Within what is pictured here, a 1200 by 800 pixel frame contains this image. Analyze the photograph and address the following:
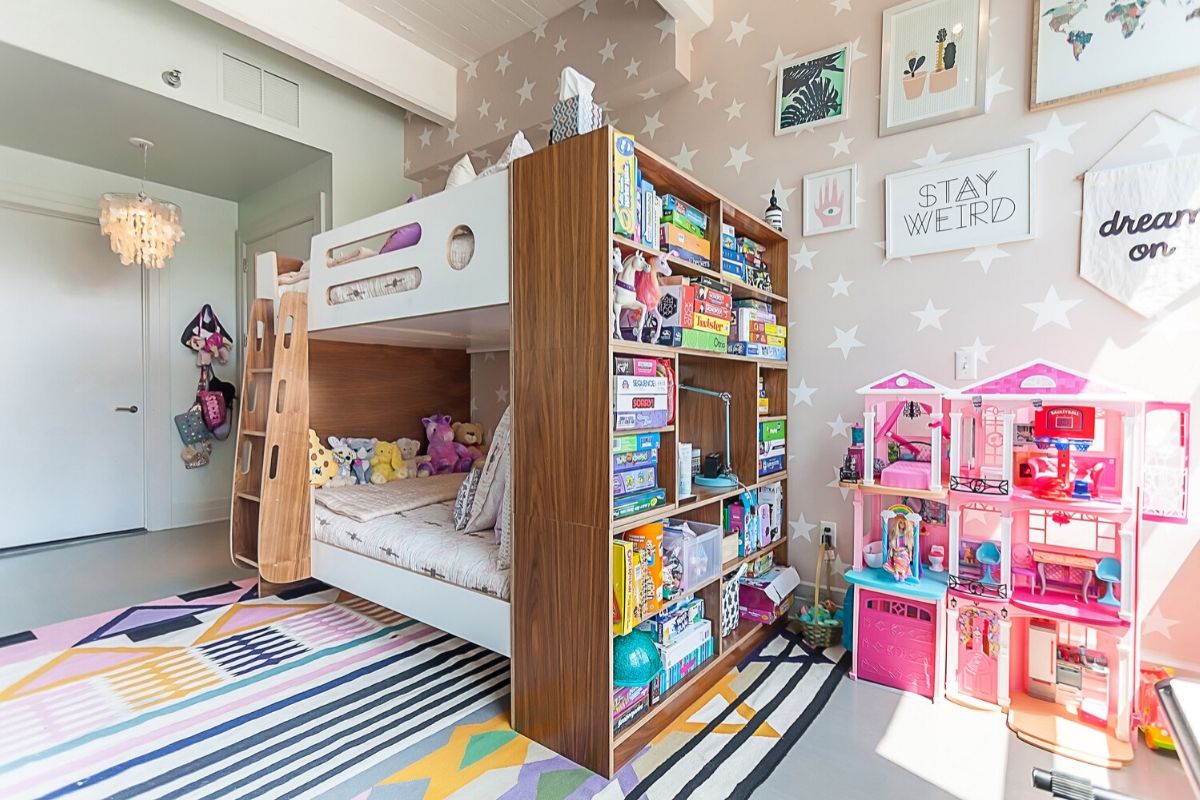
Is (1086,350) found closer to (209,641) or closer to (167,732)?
(167,732)

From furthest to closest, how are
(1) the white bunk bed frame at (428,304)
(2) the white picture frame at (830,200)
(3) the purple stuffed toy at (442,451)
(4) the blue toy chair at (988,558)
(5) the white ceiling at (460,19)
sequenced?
(3) the purple stuffed toy at (442,451), (5) the white ceiling at (460,19), (2) the white picture frame at (830,200), (4) the blue toy chair at (988,558), (1) the white bunk bed frame at (428,304)

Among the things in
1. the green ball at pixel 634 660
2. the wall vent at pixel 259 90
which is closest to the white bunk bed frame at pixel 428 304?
the green ball at pixel 634 660

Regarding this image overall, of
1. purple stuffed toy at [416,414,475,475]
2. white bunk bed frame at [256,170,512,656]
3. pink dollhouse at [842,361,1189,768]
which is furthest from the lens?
purple stuffed toy at [416,414,475,475]

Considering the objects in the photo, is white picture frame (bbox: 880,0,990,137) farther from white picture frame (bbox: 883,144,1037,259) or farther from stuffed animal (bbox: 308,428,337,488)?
stuffed animal (bbox: 308,428,337,488)

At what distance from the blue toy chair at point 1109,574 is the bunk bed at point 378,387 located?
179cm

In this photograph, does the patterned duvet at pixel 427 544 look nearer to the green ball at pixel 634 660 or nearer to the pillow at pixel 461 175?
the green ball at pixel 634 660

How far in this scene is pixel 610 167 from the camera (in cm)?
145

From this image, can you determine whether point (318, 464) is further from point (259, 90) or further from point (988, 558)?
point (988, 558)

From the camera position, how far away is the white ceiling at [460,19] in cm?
301

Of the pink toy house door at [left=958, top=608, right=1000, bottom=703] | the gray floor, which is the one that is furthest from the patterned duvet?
the pink toy house door at [left=958, top=608, right=1000, bottom=703]

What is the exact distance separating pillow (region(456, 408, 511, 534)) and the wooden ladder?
1002 mm

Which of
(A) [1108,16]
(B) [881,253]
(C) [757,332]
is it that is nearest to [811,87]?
(B) [881,253]

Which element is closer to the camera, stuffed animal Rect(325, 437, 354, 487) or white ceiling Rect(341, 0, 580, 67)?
stuffed animal Rect(325, 437, 354, 487)

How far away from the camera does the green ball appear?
1.54 m
